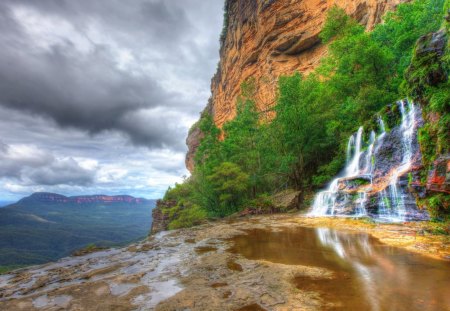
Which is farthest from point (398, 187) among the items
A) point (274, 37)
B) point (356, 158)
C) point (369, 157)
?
point (274, 37)

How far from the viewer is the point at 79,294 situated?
530 centimetres

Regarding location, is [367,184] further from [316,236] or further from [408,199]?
[316,236]

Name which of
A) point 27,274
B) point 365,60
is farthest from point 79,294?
point 365,60

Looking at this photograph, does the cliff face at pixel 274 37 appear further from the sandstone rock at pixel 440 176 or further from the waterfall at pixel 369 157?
the sandstone rock at pixel 440 176

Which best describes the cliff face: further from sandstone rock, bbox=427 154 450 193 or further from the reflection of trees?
the reflection of trees

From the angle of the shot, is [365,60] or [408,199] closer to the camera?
[408,199]

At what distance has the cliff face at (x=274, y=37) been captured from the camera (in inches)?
1579

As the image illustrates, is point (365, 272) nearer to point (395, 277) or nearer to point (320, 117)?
point (395, 277)

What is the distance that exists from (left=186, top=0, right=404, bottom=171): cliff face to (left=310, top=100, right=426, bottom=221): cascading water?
74.9ft

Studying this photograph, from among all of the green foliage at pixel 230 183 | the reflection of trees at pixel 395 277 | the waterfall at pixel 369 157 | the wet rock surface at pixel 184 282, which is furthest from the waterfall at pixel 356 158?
the reflection of trees at pixel 395 277

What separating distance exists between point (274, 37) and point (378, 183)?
142 ft

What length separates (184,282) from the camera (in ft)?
18.6

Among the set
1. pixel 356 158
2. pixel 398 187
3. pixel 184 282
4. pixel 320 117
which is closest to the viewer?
pixel 184 282

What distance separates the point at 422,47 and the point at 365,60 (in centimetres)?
1042
